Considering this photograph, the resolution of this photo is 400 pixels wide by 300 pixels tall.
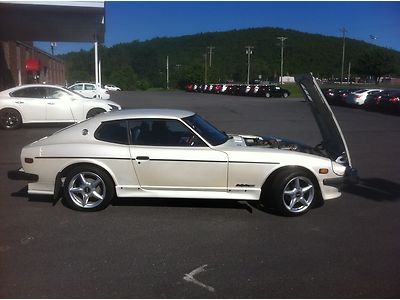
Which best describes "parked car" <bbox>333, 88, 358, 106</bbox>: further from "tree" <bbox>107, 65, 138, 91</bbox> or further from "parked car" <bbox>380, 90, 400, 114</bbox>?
"tree" <bbox>107, 65, 138, 91</bbox>

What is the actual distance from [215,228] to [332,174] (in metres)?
1.63

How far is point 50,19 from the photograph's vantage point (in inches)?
912

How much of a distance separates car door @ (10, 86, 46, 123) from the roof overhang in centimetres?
430

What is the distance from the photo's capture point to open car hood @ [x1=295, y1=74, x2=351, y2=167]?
20.8ft

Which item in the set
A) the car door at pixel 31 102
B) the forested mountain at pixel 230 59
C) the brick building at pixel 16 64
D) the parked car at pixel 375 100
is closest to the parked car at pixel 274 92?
the parked car at pixel 375 100

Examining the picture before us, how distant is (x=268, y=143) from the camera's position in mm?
6590

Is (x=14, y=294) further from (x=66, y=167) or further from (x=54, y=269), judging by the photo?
(x=66, y=167)

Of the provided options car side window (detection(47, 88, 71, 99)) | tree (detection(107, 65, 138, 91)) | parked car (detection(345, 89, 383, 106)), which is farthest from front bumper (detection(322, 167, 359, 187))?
tree (detection(107, 65, 138, 91))

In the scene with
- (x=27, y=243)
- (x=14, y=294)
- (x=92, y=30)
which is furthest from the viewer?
(x=92, y=30)

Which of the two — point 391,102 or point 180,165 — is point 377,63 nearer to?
point 391,102

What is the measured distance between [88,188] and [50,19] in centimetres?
1961

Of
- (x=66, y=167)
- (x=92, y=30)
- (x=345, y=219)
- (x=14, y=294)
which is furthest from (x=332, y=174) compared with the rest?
(x=92, y=30)

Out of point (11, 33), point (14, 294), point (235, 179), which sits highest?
point (11, 33)

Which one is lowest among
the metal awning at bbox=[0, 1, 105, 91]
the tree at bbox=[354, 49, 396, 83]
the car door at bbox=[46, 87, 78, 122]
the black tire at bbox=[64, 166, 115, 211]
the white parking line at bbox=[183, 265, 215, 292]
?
the white parking line at bbox=[183, 265, 215, 292]
